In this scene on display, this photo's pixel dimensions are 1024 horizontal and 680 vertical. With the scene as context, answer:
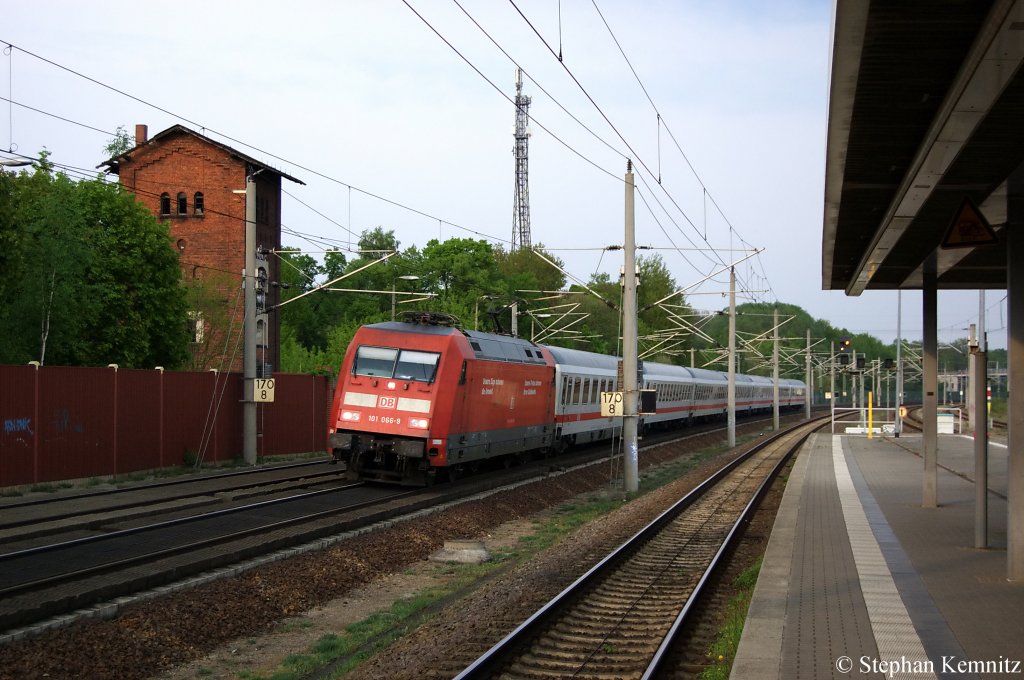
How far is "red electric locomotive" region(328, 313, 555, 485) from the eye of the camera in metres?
19.0

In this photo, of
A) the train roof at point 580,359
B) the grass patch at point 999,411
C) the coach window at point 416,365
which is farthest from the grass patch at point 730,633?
the grass patch at point 999,411

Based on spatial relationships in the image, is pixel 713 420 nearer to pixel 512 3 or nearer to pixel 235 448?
pixel 235 448

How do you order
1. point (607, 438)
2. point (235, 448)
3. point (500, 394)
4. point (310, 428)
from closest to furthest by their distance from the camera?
point (500, 394) < point (235, 448) < point (310, 428) < point (607, 438)

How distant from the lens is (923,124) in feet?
30.8

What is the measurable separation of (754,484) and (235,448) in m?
13.4

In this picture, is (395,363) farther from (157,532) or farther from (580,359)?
(580,359)

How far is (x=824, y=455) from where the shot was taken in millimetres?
31297

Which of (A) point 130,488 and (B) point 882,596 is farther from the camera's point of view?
(A) point 130,488

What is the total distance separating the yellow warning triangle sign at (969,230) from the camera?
10305 millimetres

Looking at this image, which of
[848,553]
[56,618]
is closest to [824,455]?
[848,553]

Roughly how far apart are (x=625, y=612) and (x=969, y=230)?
534 cm

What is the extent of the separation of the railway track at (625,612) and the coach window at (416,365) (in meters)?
5.29

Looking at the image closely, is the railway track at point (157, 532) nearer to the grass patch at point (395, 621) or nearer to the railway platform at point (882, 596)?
the grass patch at point (395, 621)

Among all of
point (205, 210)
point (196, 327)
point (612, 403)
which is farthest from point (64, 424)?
point (205, 210)
